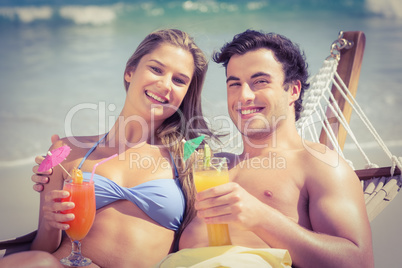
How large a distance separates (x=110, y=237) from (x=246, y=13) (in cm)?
1283

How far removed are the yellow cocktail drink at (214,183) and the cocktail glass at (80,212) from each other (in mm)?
463

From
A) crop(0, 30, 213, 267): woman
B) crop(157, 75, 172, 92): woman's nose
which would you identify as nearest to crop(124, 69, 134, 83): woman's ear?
crop(0, 30, 213, 267): woman

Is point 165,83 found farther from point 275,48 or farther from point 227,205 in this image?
point 227,205

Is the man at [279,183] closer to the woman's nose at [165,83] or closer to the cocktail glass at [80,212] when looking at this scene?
the woman's nose at [165,83]

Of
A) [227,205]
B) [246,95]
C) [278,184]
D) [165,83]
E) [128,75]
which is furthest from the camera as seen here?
[128,75]

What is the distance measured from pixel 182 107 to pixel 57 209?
97 centimetres

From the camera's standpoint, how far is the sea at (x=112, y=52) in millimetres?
10430

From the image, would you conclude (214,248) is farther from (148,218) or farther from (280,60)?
(280,60)

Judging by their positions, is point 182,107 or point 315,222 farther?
point 182,107

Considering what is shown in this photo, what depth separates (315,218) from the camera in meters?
1.78

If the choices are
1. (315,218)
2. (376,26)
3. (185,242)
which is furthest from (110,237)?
(376,26)

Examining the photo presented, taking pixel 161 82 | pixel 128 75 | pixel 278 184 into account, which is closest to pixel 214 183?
pixel 278 184

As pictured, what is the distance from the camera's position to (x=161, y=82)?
2.18 metres

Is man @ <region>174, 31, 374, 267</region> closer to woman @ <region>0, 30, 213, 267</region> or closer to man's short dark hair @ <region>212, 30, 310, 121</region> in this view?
man's short dark hair @ <region>212, 30, 310, 121</region>
